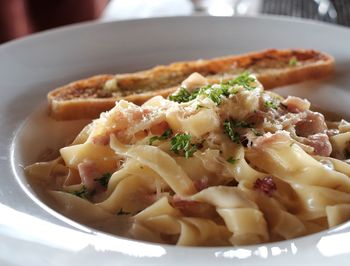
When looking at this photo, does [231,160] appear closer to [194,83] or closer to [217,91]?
[217,91]

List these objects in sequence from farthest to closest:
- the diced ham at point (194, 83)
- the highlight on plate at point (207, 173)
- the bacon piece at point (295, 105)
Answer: the diced ham at point (194, 83) < the bacon piece at point (295, 105) < the highlight on plate at point (207, 173)

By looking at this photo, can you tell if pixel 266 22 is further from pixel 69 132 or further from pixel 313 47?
pixel 69 132

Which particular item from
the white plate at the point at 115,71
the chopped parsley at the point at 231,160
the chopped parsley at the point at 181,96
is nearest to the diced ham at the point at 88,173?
the white plate at the point at 115,71

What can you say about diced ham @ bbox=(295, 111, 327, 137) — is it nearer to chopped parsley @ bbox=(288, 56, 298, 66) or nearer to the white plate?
the white plate

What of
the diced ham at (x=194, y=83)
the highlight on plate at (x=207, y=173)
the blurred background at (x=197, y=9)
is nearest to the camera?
the highlight on plate at (x=207, y=173)

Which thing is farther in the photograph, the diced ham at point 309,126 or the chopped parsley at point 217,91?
the diced ham at point 309,126

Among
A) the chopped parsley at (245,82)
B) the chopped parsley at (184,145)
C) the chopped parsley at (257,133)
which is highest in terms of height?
the chopped parsley at (245,82)

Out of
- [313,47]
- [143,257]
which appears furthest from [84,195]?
[313,47]

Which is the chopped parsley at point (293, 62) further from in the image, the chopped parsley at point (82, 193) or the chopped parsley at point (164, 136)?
the chopped parsley at point (82, 193)

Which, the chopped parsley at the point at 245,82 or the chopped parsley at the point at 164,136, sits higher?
the chopped parsley at the point at 245,82
